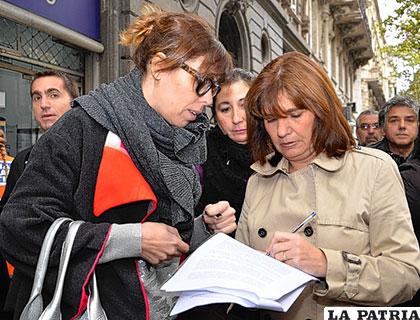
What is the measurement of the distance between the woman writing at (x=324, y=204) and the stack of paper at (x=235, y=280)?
0.47ft

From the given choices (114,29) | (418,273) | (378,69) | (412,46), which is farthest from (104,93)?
(378,69)

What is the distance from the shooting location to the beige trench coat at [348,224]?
1833 millimetres

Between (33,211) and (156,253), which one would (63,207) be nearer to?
(33,211)

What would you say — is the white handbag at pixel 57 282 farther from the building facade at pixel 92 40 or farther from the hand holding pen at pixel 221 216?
the building facade at pixel 92 40

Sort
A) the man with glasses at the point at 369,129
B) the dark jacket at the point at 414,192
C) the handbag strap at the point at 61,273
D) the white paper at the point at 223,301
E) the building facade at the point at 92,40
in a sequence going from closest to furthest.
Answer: the white paper at the point at 223,301
the handbag strap at the point at 61,273
the dark jacket at the point at 414,192
the building facade at the point at 92,40
the man with glasses at the point at 369,129

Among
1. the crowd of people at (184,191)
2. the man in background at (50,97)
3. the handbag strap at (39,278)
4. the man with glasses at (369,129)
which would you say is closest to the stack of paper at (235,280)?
the crowd of people at (184,191)

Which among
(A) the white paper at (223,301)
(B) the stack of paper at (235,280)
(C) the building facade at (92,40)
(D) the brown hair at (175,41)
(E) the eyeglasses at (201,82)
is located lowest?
(A) the white paper at (223,301)

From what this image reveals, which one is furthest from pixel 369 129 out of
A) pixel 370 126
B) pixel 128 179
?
pixel 128 179

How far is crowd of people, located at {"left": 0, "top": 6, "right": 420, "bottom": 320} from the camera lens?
67.7 inches

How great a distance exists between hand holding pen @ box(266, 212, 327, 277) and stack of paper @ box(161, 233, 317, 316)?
0.09m

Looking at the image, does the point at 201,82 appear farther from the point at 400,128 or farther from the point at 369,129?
the point at 369,129

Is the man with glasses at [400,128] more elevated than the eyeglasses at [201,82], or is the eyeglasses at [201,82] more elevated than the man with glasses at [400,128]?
the eyeglasses at [201,82]

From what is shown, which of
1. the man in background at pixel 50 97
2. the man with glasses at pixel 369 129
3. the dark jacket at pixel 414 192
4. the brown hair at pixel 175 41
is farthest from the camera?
the man with glasses at pixel 369 129

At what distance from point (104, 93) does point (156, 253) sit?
1.85ft
